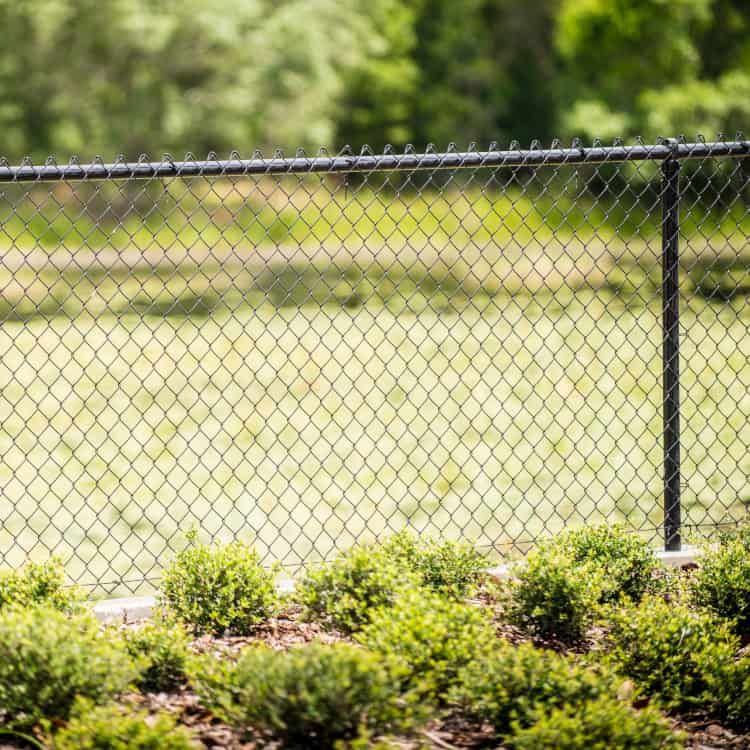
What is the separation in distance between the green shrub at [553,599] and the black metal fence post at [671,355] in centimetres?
88

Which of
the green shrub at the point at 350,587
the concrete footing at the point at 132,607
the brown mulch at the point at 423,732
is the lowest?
the brown mulch at the point at 423,732

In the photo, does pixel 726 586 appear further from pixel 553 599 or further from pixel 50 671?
pixel 50 671

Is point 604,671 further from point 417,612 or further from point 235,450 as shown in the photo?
point 235,450

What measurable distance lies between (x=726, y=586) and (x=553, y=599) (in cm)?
62

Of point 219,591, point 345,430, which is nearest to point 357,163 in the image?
point 219,591

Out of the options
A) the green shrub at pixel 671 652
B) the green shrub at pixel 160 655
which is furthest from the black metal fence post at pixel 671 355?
the green shrub at pixel 160 655

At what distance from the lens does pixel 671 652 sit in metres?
2.96

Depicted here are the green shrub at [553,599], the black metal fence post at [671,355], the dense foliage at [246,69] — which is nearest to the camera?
the green shrub at [553,599]

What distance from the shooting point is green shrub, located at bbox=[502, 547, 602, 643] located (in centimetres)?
326

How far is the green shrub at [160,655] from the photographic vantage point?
2.89m

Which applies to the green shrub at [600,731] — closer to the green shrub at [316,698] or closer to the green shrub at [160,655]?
the green shrub at [316,698]

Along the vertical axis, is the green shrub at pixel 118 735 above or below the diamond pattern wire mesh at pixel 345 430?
below

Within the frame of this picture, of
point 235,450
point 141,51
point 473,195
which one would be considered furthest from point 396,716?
point 141,51

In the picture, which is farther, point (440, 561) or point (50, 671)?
point (440, 561)
